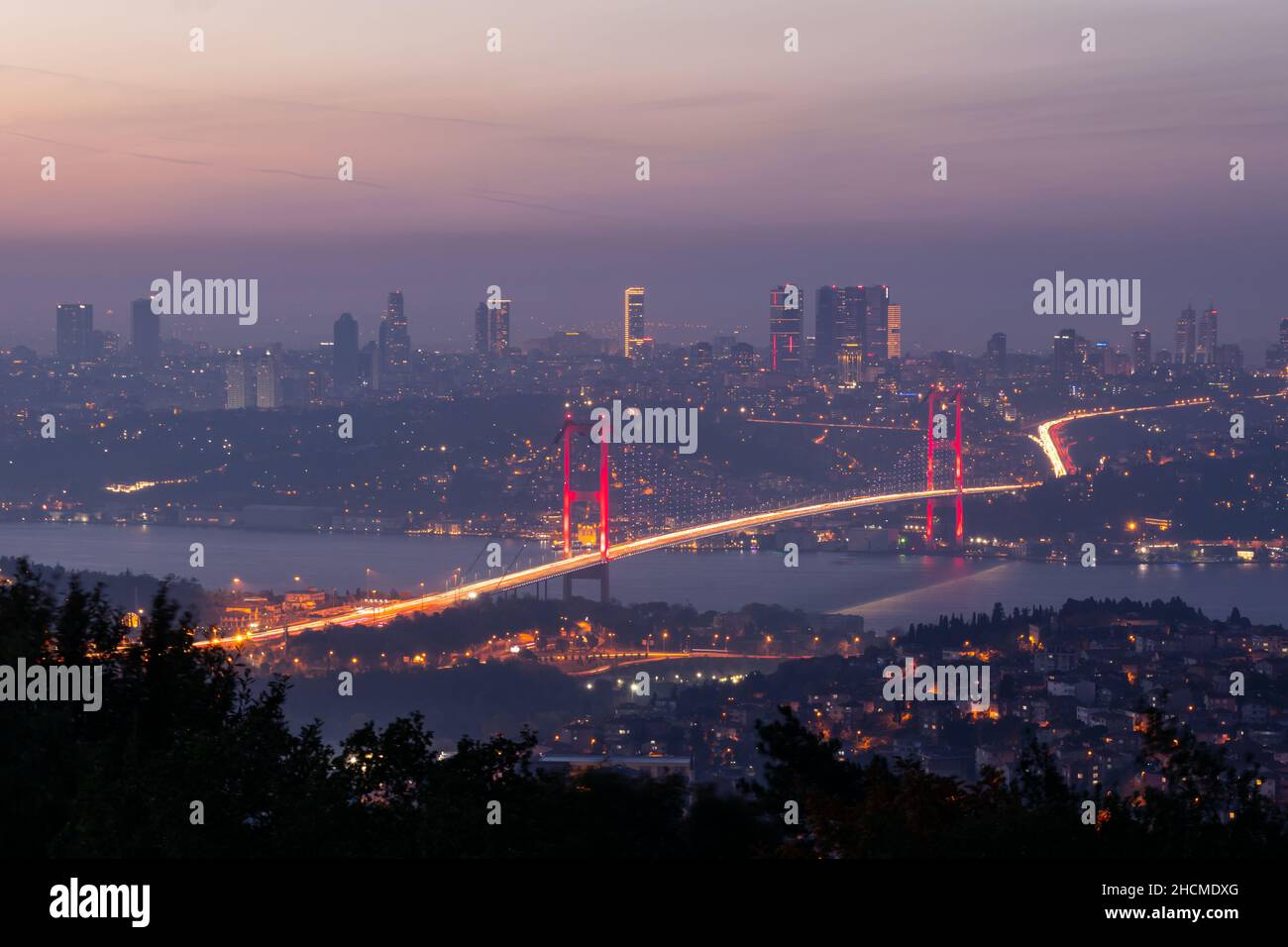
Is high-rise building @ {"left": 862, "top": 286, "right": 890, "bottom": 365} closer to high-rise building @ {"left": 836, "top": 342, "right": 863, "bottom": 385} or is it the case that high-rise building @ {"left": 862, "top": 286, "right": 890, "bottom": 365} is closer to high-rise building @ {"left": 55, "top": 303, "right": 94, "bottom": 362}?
high-rise building @ {"left": 836, "top": 342, "right": 863, "bottom": 385}

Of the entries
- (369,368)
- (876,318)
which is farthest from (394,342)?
(876,318)

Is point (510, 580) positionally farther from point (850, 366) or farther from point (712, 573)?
point (850, 366)

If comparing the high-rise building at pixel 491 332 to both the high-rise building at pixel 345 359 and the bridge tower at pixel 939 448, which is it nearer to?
the high-rise building at pixel 345 359

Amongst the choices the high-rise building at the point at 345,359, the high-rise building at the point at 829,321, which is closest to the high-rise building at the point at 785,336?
the high-rise building at the point at 829,321

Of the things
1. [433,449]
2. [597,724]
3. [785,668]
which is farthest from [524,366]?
[597,724]

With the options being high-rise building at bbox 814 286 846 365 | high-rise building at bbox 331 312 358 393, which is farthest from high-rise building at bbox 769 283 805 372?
high-rise building at bbox 331 312 358 393
